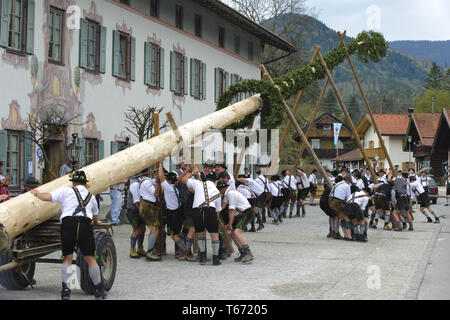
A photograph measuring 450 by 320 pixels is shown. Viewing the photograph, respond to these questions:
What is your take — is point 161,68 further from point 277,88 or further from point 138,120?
point 277,88

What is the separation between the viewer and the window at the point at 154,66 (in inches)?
989

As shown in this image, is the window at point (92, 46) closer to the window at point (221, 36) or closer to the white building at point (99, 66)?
the white building at point (99, 66)

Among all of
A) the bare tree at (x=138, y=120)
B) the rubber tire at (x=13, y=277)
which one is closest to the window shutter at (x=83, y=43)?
the bare tree at (x=138, y=120)

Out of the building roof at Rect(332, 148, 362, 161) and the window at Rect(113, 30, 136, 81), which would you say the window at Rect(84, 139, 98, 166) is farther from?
the building roof at Rect(332, 148, 362, 161)

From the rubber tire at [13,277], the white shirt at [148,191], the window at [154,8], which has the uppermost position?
the window at [154,8]

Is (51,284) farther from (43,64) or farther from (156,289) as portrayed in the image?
(43,64)

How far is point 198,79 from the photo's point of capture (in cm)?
2998

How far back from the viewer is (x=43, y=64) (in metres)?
18.9

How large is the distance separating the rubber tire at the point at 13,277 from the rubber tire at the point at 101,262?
98 centimetres

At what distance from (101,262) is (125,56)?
52.9ft

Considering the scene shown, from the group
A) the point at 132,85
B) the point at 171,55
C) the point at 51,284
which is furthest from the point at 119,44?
the point at 51,284

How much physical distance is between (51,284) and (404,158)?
70.6 m

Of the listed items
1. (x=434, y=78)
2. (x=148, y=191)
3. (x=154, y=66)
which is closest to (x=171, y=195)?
(x=148, y=191)

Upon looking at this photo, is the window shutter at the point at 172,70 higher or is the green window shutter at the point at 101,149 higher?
the window shutter at the point at 172,70
